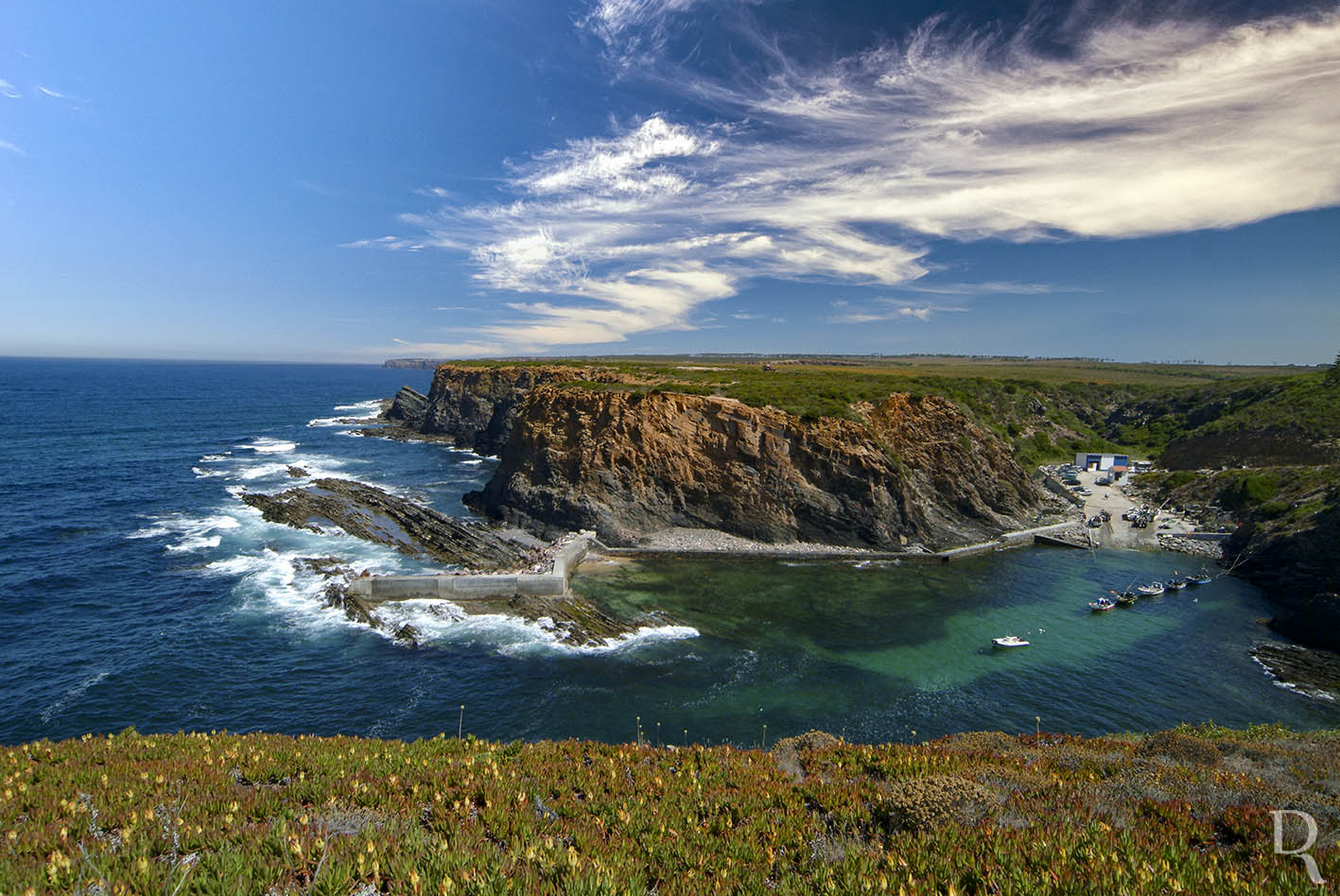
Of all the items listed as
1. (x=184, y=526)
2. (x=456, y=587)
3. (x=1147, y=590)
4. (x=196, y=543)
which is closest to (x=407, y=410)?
(x=184, y=526)

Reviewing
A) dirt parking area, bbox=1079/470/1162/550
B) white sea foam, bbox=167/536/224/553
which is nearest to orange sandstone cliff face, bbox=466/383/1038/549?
dirt parking area, bbox=1079/470/1162/550

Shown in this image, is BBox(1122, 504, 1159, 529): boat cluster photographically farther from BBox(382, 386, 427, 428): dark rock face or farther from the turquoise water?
BBox(382, 386, 427, 428): dark rock face

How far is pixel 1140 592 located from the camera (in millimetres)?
37594

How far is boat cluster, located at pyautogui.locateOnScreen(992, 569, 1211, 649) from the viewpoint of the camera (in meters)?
35.0

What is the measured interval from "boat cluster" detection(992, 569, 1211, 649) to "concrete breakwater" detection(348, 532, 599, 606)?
25409mm

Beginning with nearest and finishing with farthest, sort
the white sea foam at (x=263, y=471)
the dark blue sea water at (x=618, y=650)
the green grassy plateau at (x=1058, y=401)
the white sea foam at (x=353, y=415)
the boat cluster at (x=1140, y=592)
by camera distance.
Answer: the dark blue sea water at (x=618, y=650) → the boat cluster at (x=1140, y=592) → the green grassy plateau at (x=1058, y=401) → the white sea foam at (x=263, y=471) → the white sea foam at (x=353, y=415)

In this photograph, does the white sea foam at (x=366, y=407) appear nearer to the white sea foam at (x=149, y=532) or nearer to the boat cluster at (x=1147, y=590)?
the white sea foam at (x=149, y=532)

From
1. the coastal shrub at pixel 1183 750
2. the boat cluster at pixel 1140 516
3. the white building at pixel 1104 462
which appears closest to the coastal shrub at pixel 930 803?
the coastal shrub at pixel 1183 750

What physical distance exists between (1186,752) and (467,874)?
Answer: 52.7ft

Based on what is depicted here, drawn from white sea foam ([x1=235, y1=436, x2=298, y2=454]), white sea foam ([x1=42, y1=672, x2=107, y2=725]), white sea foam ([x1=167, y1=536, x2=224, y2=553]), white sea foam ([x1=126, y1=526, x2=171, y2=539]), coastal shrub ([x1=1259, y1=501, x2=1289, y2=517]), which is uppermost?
coastal shrub ([x1=1259, y1=501, x2=1289, y2=517])

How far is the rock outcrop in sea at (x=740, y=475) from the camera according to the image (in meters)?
46.2

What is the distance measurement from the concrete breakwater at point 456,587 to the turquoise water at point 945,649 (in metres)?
3.30

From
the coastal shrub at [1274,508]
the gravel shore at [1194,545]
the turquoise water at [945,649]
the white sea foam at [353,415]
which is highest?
the white sea foam at [353,415]

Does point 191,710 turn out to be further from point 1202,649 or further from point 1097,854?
point 1202,649
